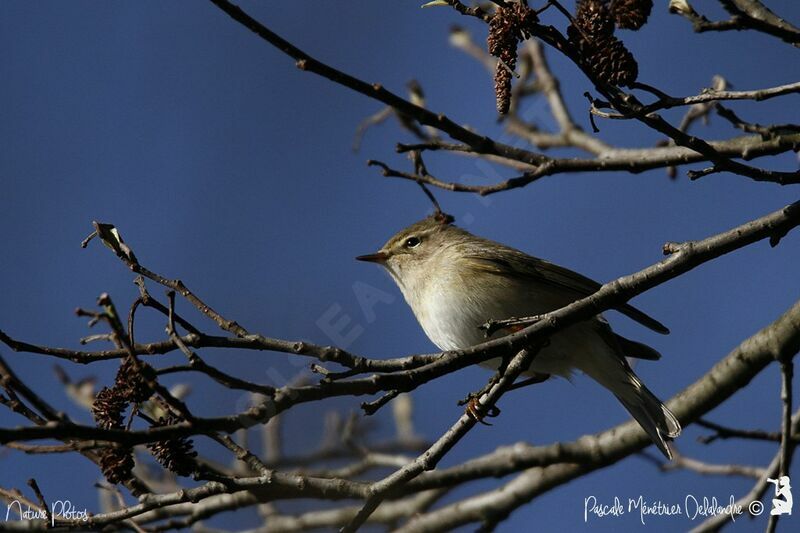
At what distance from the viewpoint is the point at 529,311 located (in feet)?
16.1

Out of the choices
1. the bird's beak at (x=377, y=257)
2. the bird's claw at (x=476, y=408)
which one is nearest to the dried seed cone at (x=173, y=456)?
the bird's claw at (x=476, y=408)

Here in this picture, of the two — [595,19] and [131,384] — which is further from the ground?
[595,19]

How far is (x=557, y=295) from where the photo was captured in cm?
505

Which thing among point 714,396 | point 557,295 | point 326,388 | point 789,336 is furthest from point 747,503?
point 326,388

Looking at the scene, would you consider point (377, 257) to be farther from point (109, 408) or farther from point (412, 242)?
point (109, 408)

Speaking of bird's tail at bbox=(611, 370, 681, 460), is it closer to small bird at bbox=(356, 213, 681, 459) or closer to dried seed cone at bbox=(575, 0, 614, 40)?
small bird at bbox=(356, 213, 681, 459)

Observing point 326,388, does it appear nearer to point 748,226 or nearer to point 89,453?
point 89,453

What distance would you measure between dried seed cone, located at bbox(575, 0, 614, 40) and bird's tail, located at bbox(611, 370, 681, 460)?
97.1 inches

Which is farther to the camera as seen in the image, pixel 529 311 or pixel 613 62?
pixel 529 311

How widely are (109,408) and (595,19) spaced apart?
183 cm

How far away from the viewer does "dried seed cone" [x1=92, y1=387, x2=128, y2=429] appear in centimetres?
251

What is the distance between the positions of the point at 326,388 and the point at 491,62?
168 inches

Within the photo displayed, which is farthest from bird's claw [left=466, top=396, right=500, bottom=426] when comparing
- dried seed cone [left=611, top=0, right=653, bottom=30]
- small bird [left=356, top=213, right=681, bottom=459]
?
dried seed cone [left=611, top=0, right=653, bottom=30]

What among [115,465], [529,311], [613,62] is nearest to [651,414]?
[529,311]
